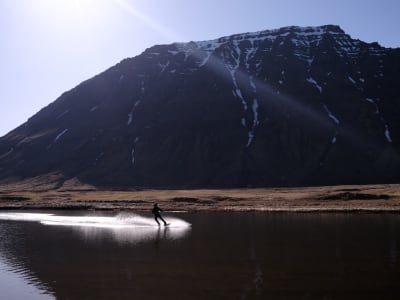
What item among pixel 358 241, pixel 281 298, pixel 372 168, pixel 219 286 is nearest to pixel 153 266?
pixel 219 286

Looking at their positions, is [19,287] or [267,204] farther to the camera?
[267,204]

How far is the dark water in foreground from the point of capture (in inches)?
814

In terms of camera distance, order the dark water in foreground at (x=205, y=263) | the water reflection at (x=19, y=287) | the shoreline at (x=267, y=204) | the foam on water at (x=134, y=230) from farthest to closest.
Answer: the shoreline at (x=267, y=204), the foam on water at (x=134, y=230), the dark water in foreground at (x=205, y=263), the water reflection at (x=19, y=287)

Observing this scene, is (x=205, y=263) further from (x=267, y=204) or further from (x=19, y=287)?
(x=267, y=204)

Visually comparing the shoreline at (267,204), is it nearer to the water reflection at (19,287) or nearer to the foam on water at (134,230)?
the foam on water at (134,230)

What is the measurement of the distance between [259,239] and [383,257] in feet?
37.5

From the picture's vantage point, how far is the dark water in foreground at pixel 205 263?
20672mm

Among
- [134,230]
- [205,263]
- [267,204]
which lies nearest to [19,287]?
[205,263]

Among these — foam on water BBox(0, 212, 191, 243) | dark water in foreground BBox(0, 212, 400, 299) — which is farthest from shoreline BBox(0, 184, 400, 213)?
dark water in foreground BBox(0, 212, 400, 299)

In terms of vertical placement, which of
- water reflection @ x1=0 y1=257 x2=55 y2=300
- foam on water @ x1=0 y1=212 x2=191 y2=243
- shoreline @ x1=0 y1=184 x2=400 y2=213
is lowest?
water reflection @ x1=0 y1=257 x2=55 y2=300

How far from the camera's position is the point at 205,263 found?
27.3m

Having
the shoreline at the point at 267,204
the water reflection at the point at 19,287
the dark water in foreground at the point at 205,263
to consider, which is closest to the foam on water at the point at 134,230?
the dark water in foreground at the point at 205,263

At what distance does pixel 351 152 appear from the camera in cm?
18950

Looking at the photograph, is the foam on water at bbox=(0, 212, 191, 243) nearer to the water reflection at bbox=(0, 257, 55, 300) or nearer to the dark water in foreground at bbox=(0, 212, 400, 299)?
the dark water in foreground at bbox=(0, 212, 400, 299)
